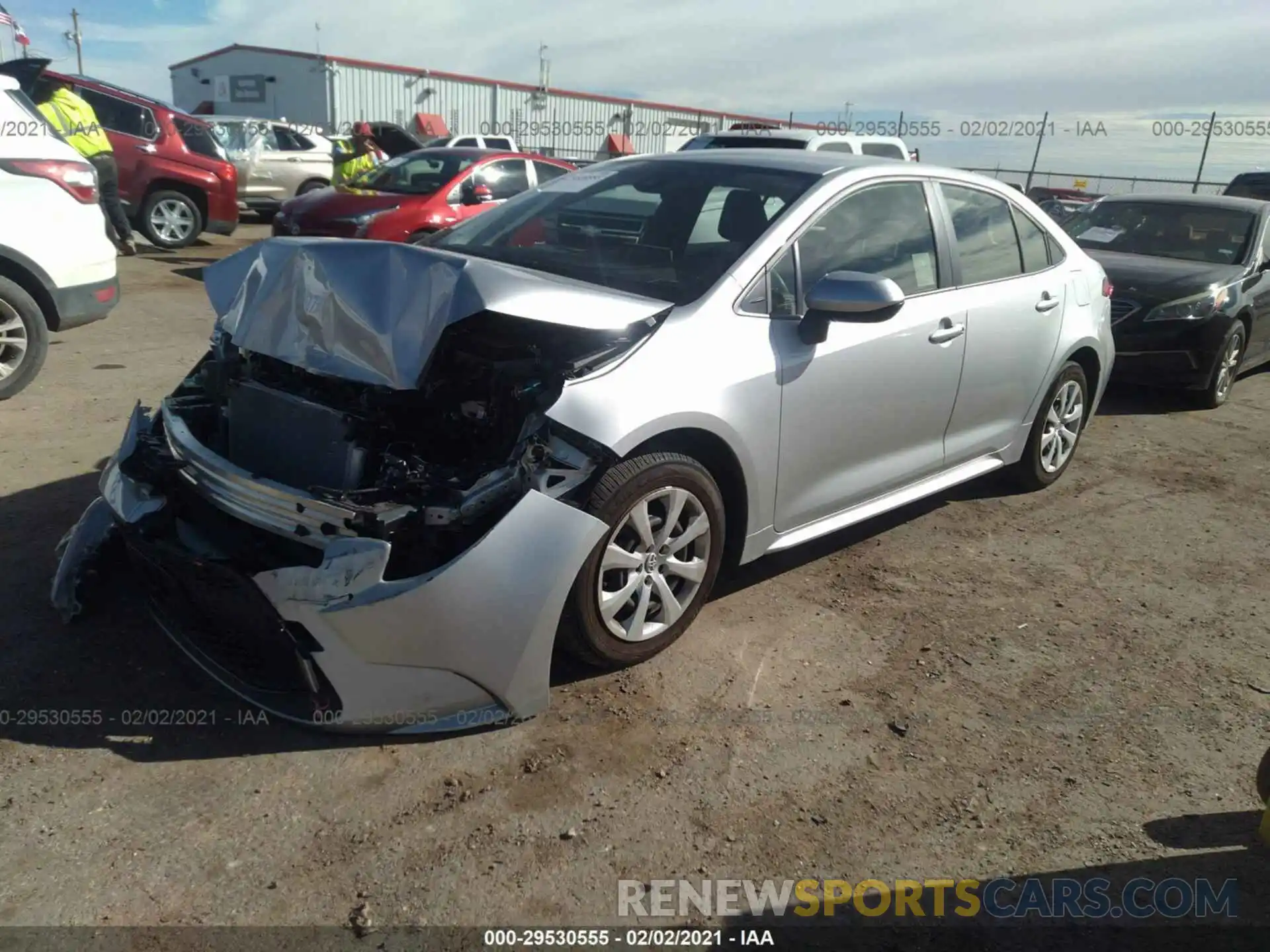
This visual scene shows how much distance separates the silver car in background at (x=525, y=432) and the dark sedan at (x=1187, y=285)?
13.1 feet

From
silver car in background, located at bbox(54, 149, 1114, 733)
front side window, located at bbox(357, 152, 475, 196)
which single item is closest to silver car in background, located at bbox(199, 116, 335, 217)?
front side window, located at bbox(357, 152, 475, 196)

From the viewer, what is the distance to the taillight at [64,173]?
559 centimetres

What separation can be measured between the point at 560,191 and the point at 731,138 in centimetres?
747

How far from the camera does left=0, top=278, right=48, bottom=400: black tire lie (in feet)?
18.5

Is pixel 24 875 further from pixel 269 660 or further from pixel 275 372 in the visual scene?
pixel 275 372

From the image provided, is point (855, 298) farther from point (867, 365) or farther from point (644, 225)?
point (644, 225)

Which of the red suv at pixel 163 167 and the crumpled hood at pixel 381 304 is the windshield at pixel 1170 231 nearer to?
the crumpled hood at pixel 381 304

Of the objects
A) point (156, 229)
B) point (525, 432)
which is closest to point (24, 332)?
point (525, 432)

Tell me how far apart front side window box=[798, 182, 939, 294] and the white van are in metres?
6.58

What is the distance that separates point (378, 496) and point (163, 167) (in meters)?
11.7

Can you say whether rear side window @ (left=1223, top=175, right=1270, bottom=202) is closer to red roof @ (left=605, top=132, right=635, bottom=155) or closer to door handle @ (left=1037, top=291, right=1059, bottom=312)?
door handle @ (left=1037, top=291, right=1059, bottom=312)

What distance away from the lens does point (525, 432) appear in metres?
2.86

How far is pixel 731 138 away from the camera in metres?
11.1

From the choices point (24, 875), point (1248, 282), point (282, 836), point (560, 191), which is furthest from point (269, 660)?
point (1248, 282)
